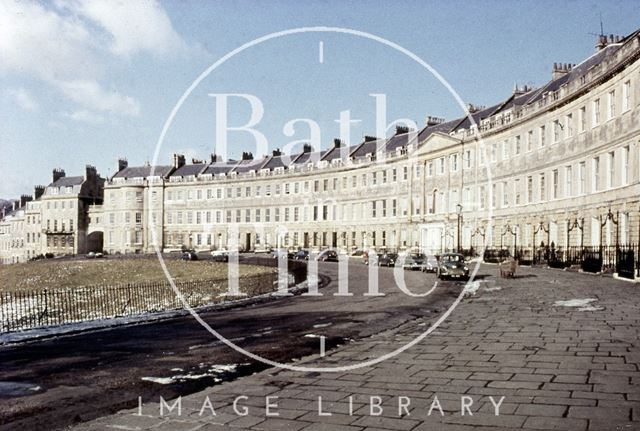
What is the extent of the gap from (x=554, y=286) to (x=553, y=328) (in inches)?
466

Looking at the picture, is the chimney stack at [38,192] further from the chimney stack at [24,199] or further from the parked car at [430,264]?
the parked car at [430,264]

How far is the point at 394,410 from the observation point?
256 inches

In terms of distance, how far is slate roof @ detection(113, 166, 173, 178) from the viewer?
316 ft

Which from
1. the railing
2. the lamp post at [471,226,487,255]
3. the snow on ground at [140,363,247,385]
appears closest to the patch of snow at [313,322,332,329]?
the snow on ground at [140,363,247,385]

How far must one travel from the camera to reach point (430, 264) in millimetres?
37969

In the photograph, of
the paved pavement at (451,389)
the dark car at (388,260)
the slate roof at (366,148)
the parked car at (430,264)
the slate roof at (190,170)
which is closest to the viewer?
the paved pavement at (451,389)

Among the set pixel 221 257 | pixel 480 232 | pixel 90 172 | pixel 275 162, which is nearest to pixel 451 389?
pixel 480 232

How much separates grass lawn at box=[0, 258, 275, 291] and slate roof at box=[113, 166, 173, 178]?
1670 inches

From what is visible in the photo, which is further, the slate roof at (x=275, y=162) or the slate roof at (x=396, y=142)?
the slate roof at (x=275, y=162)

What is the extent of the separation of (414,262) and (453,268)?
10581 millimetres

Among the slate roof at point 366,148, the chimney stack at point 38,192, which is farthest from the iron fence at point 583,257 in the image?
the chimney stack at point 38,192

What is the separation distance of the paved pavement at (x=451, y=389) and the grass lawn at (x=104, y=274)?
2765cm

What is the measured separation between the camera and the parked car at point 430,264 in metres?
37.4

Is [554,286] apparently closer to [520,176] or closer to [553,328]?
[553,328]
